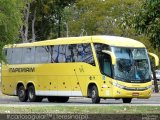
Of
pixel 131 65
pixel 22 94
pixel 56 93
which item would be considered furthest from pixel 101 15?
pixel 131 65

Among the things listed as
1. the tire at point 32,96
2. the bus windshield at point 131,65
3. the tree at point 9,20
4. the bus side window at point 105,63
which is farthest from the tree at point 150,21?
the tire at point 32,96

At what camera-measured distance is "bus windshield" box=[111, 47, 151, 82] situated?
2941 cm

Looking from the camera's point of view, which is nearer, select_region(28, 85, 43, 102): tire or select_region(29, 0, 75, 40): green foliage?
select_region(28, 85, 43, 102): tire

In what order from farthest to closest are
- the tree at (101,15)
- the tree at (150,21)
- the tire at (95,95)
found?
the tree at (101,15) < the tire at (95,95) < the tree at (150,21)

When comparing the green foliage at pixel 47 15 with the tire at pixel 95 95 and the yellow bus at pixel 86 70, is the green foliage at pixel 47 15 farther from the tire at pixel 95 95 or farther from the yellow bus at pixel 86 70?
the tire at pixel 95 95

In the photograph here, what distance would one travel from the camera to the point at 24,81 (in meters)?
34.8

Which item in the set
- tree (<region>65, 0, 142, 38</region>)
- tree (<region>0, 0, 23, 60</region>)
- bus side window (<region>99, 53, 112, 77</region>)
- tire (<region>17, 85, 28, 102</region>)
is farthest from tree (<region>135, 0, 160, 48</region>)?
tree (<region>65, 0, 142, 38</region>)

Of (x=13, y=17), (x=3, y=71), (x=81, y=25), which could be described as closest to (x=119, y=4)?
(x=81, y=25)

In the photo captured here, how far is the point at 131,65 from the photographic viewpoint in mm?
29750

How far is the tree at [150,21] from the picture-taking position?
15.1 m

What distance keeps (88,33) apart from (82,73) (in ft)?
79.7

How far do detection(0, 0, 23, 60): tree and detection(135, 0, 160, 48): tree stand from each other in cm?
560

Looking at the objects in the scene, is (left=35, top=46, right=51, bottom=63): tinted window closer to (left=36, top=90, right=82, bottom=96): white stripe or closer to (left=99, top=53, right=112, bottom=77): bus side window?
(left=36, top=90, right=82, bottom=96): white stripe

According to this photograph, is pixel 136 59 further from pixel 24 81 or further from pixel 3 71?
pixel 3 71
